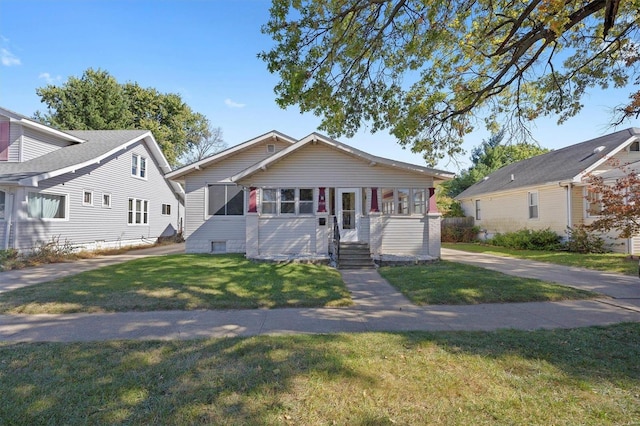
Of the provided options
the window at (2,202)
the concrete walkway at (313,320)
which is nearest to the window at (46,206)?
the window at (2,202)

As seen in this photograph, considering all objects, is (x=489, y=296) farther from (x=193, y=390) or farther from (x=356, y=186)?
(x=356, y=186)

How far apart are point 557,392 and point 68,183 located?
17822mm

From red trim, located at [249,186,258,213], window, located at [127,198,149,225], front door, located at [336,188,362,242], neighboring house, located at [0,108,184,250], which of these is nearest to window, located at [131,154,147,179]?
neighboring house, located at [0,108,184,250]

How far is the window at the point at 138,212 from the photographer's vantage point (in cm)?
1889

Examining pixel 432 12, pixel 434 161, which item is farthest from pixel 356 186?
pixel 432 12

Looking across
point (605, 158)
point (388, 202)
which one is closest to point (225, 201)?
point (388, 202)

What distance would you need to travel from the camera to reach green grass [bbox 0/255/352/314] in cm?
617

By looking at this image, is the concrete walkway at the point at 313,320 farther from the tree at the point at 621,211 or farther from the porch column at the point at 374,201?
the porch column at the point at 374,201

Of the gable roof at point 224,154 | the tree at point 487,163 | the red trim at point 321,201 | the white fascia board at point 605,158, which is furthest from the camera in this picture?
the tree at point 487,163

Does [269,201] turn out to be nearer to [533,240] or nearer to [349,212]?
[349,212]

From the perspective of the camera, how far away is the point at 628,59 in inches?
299

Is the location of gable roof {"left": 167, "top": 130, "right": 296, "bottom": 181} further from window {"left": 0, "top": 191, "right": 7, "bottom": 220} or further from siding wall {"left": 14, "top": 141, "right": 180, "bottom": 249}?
window {"left": 0, "top": 191, "right": 7, "bottom": 220}

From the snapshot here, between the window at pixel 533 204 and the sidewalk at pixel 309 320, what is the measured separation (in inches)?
553

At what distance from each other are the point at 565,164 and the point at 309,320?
19642 millimetres
